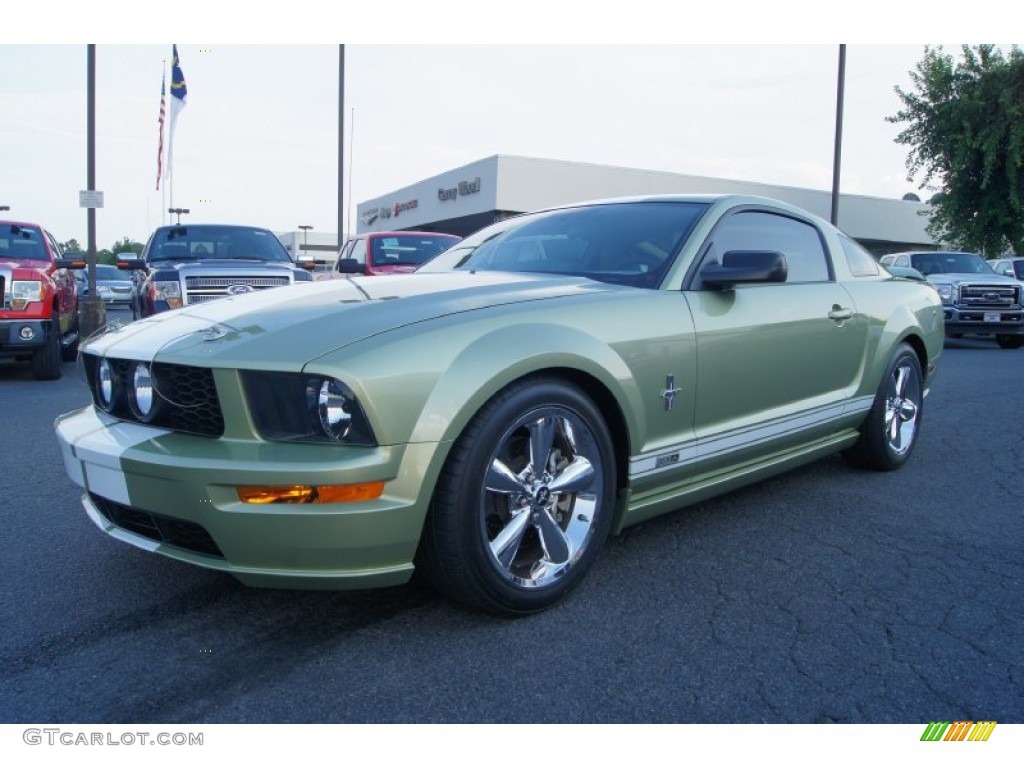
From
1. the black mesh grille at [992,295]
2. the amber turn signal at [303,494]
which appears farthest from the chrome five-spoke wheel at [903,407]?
the black mesh grille at [992,295]

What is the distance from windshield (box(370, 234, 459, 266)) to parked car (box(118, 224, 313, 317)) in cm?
111

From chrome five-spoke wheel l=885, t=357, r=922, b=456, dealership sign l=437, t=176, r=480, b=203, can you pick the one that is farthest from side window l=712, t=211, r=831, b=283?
dealership sign l=437, t=176, r=480, b=203

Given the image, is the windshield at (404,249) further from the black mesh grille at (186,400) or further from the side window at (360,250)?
the black mesh grille at (186,400)

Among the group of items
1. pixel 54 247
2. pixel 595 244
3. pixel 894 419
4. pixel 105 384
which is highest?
pixel 54 247

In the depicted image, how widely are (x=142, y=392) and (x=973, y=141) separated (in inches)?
976

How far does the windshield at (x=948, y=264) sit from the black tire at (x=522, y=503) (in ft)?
47.4

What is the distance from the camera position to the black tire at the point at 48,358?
8.52 meters

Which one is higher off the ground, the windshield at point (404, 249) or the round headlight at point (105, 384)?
the windshield at point (404, 249)

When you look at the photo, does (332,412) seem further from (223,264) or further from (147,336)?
(223,264)

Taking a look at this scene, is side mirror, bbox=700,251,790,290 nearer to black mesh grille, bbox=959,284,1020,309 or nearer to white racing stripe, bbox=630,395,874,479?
white racing stripe, bbox=630,395,874,479

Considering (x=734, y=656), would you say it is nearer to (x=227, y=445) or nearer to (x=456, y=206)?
(x=227, y=445)

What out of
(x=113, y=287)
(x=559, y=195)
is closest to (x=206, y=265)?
(x=113, y=287)

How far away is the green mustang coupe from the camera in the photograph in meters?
2.27

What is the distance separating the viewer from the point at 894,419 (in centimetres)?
465
